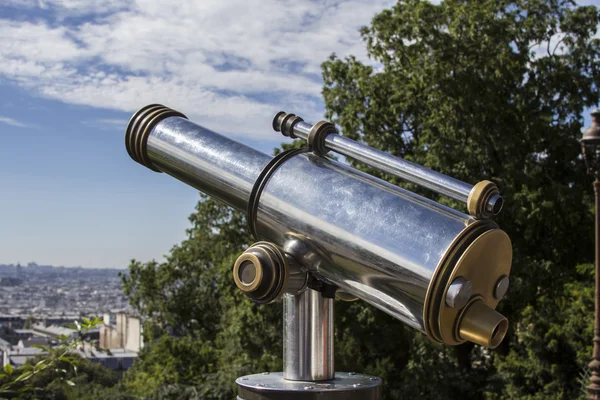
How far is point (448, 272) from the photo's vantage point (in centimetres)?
167

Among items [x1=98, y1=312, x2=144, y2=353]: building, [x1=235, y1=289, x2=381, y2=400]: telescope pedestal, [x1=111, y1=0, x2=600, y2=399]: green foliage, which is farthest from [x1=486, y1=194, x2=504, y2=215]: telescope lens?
[x1=98, y1=312, x2=144, y2=353]: building

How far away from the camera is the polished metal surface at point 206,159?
2166mm

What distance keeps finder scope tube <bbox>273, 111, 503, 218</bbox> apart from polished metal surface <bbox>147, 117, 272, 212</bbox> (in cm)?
17

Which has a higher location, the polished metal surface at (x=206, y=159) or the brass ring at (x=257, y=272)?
the polished metal surface at (x=206, y=159)

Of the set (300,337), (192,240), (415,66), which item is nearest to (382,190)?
(300,337)

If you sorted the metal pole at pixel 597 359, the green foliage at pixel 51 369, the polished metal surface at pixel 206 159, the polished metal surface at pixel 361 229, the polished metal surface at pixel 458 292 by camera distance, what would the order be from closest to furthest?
the polished metal surface at pixel 458 292 → the polished metal surface at pixel 361 229 → the polished metal surface at pixel 206 159 → the green foliage at pixel 51 369 → the metal pole at pixel 597 359

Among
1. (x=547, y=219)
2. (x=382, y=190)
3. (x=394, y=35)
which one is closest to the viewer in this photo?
(x=382, y=190)

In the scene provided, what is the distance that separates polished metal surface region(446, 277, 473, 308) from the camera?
1645 millimetres

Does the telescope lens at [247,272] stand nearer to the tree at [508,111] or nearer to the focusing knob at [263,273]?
the focusing knob at [263,273]

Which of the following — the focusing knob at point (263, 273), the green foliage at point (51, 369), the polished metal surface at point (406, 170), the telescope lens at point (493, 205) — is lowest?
the green foliage at point (51, 369)

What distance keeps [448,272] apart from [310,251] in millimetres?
413

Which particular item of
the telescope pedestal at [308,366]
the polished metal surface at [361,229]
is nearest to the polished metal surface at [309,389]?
the telescope pedestal at [308,366]

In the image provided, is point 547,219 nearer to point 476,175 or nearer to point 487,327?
point 476,175

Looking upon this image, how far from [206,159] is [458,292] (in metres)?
0.94
